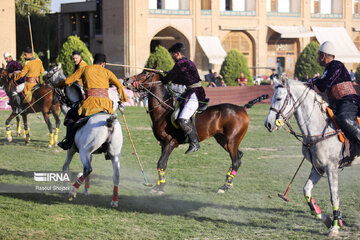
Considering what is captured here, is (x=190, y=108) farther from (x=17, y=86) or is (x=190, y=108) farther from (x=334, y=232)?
(x=17, y=86)

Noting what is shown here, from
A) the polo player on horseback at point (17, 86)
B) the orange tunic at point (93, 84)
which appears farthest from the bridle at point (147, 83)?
the polo player on horseback at point (17, 86)

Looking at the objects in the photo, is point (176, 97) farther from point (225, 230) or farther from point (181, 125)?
point (225, 230)

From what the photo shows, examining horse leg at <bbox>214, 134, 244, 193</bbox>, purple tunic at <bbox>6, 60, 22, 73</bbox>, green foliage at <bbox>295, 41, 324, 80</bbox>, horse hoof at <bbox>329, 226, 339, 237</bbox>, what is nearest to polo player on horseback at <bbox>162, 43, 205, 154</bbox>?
horse leg at <bbox>214, 134, 244, 193</bbox>

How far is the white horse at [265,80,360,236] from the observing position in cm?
832

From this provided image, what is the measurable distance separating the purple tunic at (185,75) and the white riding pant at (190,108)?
8 cm

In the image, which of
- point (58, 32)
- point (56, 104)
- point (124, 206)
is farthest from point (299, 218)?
point (58, 32)

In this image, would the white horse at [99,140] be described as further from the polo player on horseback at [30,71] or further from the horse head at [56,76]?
the polo player on horseback at [30,71]

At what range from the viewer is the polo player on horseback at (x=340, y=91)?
27.5ft

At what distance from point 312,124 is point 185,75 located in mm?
3153

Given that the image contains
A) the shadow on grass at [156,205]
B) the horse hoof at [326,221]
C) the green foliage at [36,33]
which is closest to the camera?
the horse hoof at [326,221]

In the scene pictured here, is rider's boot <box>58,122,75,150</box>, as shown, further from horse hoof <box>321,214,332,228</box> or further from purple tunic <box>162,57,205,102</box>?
horse hoof <box>321,214,332,228</box>

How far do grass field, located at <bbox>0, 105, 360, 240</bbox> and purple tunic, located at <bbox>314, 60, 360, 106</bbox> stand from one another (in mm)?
1934

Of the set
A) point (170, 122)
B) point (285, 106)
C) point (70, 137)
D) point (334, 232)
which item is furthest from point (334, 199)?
point (70, 137)

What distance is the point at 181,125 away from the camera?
35.3 ft
